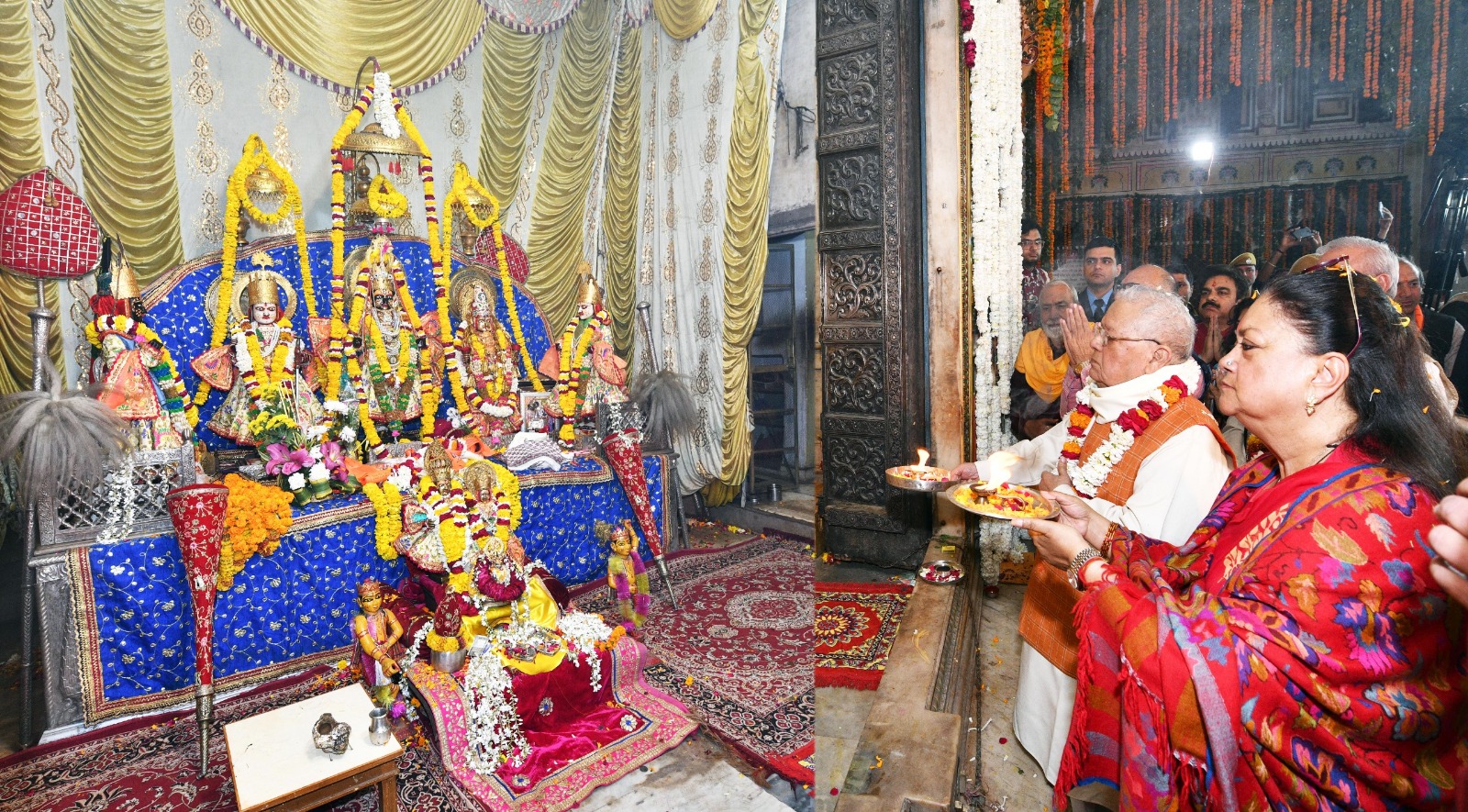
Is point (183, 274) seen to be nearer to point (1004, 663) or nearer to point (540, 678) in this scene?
point (540, 678)

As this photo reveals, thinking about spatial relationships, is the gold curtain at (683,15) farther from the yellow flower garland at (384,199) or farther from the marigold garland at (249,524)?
the marigold garland at (249,524)

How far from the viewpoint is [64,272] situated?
8.93 ft

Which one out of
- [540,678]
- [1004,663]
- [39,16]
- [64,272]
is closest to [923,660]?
[1004,663]

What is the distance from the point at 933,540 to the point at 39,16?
4742mm

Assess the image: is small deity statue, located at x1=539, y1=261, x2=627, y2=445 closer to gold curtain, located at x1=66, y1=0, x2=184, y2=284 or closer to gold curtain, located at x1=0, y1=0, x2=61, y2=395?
gold curtain, located at x1=66, y1=0, x2=184, y2=284

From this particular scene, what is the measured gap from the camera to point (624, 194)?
3.35m

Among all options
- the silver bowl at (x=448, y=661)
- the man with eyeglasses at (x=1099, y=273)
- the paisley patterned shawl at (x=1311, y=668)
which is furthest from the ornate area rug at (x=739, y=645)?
the man with eyeglasses at (x=1099, y=273)

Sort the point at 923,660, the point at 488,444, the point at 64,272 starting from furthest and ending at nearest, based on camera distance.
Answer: the point at 488,444 < the point at 64,272 < the point at 923,660

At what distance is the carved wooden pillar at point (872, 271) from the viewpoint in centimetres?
443

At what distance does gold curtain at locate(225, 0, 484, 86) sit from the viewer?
3512mm

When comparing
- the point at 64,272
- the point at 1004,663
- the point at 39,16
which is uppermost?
the point at 39,16

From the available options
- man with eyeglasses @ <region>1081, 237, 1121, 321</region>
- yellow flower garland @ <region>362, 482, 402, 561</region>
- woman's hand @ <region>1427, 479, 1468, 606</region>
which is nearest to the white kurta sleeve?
woman's hand @ <region>1427, 479, 1468, 606</region>

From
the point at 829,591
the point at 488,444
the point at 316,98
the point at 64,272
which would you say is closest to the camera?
the point at 64,272

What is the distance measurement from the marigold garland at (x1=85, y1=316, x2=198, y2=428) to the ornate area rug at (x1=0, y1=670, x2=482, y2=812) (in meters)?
1.39
